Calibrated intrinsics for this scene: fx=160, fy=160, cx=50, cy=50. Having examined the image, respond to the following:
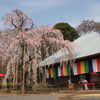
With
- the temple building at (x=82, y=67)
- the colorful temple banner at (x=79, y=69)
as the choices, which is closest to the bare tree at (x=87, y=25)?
the temple building at (x=82, y=67)

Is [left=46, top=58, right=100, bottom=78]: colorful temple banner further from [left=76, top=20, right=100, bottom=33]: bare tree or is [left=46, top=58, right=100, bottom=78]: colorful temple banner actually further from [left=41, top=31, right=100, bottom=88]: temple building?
[left=76, top=20, right=100, bottom=33]: bare tree

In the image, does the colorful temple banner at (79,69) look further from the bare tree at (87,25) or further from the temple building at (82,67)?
the bare tree at (87,25)

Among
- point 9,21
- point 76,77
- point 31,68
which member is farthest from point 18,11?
point 76,77

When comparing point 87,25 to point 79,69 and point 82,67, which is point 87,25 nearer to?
point 79,69

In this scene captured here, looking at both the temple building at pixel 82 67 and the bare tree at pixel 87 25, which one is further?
the bare tree at pixel 87 25

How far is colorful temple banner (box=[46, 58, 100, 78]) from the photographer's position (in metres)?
13.9

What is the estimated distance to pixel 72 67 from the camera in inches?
618

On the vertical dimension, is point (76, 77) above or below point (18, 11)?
below

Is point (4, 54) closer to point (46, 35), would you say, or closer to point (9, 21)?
point (9, 21)

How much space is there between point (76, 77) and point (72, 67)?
2520mm

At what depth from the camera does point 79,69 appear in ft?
50.7

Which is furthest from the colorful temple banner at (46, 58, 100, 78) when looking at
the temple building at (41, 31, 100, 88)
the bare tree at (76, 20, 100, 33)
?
the bare tree at (76, 20, 100, 33)

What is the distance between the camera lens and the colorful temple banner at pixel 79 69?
45.8 feet

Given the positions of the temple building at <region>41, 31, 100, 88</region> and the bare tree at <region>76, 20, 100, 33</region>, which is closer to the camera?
the temple building at <region>41, 31, 100, 88</region>
